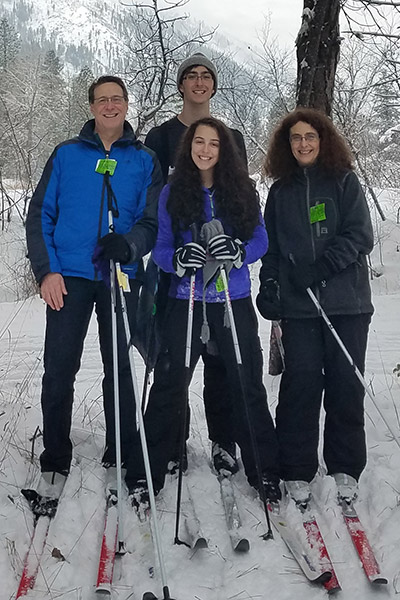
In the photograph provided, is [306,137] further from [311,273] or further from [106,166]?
[106,166]

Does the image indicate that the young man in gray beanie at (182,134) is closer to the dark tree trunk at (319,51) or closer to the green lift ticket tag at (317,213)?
the green lift ticket tag at (317,213)

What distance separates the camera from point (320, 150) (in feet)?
9.75

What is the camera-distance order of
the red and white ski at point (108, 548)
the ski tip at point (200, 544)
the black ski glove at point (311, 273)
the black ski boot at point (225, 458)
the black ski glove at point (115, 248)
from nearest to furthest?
the red and white ski at point (108, 548) < the ski tip at point (200, 544) < the black ski glove at point (115, 248) < the black ski glove at point (311, 273) < the black ski boot at point (225, 458)

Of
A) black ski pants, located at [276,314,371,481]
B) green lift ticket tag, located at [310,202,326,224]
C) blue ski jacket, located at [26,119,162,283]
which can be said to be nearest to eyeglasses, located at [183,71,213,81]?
blue ski jacket, located at [26,119,162,283]

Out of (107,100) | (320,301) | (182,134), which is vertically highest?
(107,100)

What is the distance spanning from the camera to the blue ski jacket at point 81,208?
9.28 ft

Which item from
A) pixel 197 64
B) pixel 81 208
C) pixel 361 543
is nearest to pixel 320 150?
pixel 197 64

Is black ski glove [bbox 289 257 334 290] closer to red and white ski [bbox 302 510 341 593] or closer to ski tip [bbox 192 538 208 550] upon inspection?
red and white ski [bbox 302 510 341 593]

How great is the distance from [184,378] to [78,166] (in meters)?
1.26

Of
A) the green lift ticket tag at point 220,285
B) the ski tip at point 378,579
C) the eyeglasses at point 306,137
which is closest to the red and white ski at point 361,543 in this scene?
the ski tip at point 378,579

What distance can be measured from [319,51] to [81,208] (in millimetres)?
2366

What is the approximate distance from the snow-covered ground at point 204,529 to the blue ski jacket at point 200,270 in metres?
1.12

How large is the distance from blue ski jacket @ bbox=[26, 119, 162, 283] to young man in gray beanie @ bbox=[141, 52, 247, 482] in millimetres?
A: 389

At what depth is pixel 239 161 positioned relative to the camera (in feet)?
9.64
